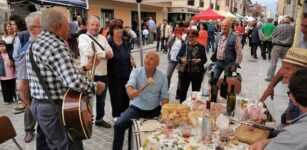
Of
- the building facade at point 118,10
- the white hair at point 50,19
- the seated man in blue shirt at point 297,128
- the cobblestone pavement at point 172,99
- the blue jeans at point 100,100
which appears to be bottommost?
the cobblestone pavement at point 172,99

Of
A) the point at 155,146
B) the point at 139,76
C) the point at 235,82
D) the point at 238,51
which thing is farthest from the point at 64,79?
the point at 238,51

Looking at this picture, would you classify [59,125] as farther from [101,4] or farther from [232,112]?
[101,4]

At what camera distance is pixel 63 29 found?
217 centimetres

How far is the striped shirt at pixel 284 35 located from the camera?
Result: 6.95m

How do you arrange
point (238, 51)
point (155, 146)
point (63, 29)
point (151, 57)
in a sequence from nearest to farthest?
1. point (155, 146)
2. point (63, 29)
3. point (151, 57)
4. point (238, 51)

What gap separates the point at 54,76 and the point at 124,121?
43.0 inches

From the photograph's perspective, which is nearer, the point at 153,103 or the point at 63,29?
the point at 63,29

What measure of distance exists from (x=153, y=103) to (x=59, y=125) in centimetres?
115

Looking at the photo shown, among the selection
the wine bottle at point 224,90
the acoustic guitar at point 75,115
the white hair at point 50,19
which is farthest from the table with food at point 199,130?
the white hair at point 50,19

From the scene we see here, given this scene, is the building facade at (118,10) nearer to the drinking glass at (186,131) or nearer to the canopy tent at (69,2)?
the canopy tent at (69,2)

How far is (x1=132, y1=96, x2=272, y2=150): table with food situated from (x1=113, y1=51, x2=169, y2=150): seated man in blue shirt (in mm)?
592

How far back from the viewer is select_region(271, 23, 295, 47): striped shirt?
22.8ft

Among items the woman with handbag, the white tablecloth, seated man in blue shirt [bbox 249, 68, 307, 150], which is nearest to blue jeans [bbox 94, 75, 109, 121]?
the woman with handbag

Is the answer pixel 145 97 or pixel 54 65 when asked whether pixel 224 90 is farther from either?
pixel 54 65
